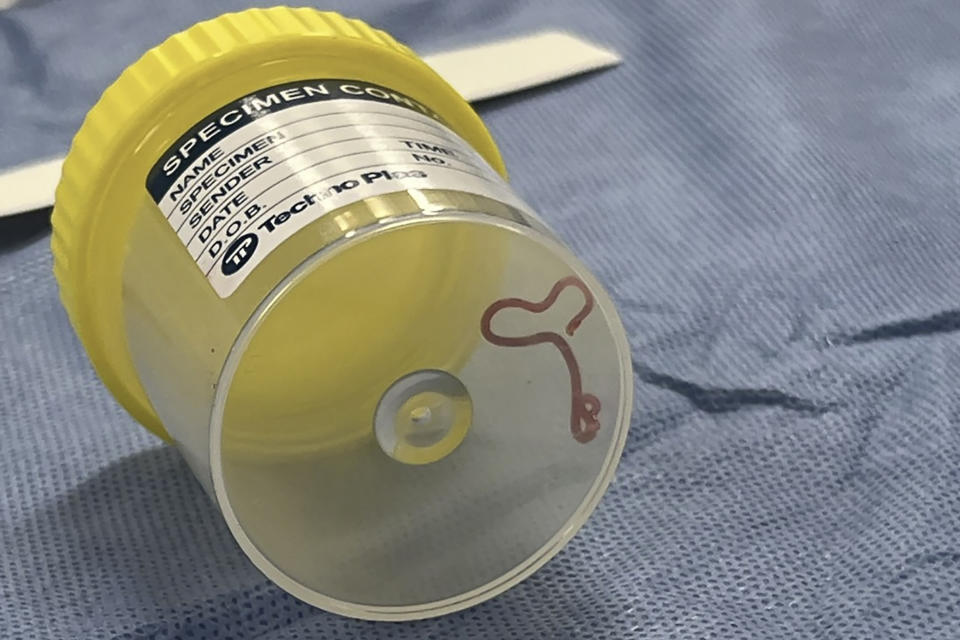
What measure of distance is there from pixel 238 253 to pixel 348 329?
0.10 m

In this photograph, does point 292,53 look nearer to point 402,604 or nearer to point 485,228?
point 485,228

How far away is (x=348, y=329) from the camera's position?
507 mm

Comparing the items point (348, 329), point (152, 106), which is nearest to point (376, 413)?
point (348, 329)

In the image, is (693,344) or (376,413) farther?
(693,344)

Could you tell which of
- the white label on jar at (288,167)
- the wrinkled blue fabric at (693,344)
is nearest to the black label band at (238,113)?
the white label on jar at (288,167)

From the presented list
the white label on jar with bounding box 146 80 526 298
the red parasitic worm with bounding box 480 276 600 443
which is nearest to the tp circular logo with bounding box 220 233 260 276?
the white label on jar with bounding box 146 80 526 298

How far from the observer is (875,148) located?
728 mm

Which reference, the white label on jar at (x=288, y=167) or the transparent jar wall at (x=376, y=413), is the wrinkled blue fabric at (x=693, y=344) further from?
the white label on jar at (x=288, y=167)

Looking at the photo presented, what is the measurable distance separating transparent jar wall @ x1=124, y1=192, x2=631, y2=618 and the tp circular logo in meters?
0.03

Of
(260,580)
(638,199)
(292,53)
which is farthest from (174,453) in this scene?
(638,199)

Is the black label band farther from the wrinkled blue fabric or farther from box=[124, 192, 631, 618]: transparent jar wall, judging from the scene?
the wrinkled blue fabric

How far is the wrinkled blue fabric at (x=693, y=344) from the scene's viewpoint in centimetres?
50

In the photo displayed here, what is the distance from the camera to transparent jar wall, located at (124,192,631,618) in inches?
18.5

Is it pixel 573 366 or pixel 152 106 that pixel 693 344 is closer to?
pixel 573 366
